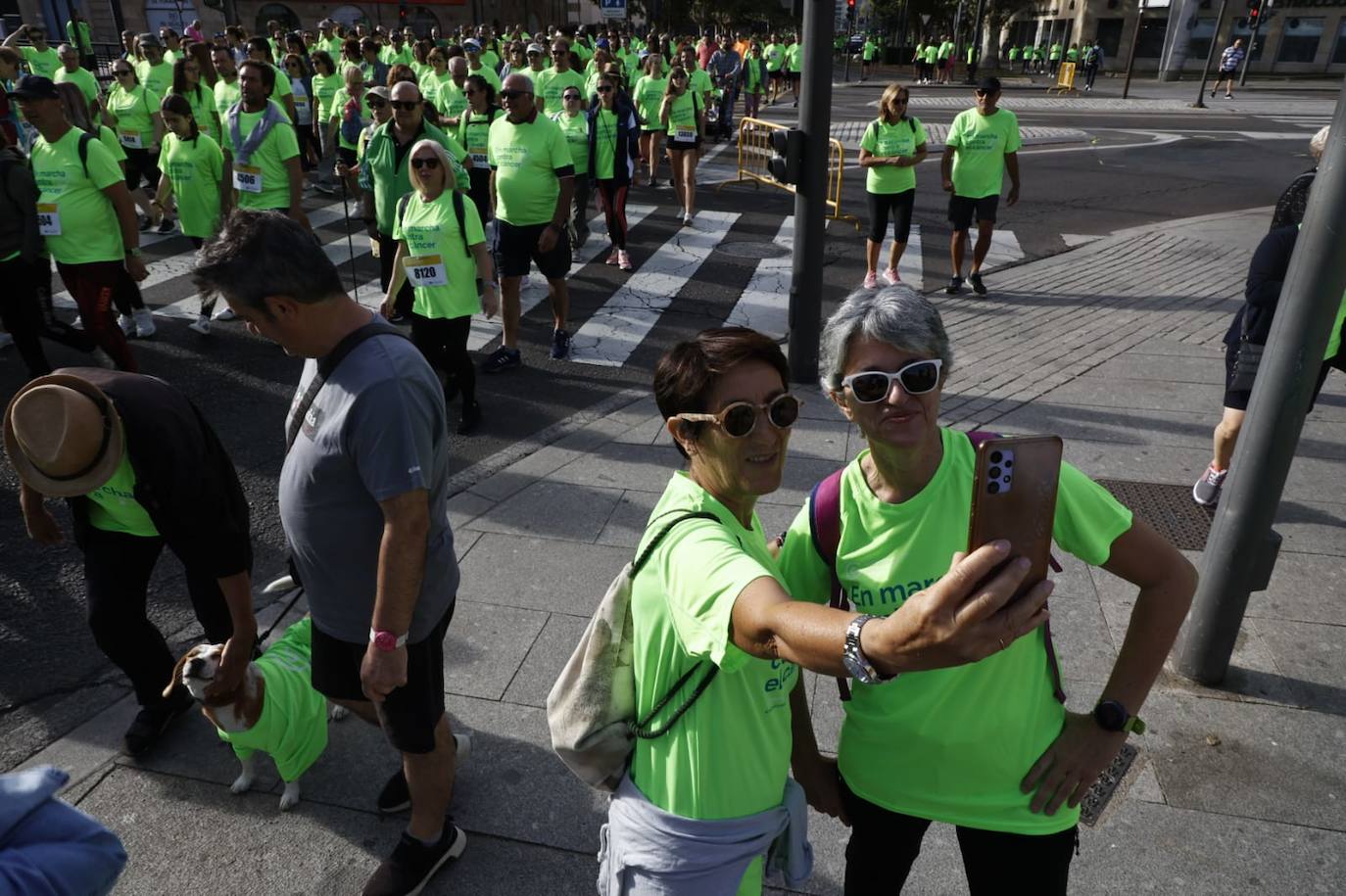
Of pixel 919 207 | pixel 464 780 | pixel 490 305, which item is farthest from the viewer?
pixel 919 207

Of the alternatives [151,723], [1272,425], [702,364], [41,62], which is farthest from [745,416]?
[41,62]

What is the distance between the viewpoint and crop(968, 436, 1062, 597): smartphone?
48.8 inches

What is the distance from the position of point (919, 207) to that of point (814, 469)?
359 inches

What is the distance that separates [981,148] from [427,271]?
214 inches

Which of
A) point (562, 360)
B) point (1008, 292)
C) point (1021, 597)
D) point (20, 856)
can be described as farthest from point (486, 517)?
point (1008, 292)

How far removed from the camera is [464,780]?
326cm

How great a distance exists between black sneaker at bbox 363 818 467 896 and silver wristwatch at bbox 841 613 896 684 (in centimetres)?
202

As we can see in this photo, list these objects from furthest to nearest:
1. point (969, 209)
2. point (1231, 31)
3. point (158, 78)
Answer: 1. point (1231, 31)
2. point (158, 78)
3. point (969, 209)

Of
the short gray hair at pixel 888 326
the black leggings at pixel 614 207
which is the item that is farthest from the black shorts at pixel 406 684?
the black leggings at pixel 614 207

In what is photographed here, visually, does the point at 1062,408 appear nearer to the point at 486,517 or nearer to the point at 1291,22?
the point at 486,517

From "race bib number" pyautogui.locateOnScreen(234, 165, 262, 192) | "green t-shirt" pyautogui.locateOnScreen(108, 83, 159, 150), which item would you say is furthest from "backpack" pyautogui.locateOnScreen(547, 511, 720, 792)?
"green t-shirt" pyautogui.locateOnScreen(108, 83, 159, 150)

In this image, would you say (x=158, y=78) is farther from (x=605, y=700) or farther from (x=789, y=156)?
(x=605, y=700)

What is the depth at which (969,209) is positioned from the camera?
8859 mm

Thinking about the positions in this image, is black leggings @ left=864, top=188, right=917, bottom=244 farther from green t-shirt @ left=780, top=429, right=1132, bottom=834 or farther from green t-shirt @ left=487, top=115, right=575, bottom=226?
green t-shirt @ left=780, top=429, right=1132, bottom=834
